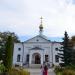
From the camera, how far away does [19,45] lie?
2478 inches

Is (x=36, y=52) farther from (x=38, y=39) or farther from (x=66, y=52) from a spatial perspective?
(x=66, y=52)

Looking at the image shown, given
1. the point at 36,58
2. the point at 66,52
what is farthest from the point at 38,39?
the point at 66,52

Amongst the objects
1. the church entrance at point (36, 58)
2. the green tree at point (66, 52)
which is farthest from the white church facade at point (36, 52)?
the green tree at point (66, 52)

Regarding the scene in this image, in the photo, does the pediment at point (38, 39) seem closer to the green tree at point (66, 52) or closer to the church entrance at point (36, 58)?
the church entrance at point (36, 58)

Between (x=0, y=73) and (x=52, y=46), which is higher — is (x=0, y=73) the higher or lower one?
the lower one

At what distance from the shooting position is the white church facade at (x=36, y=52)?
6022 centimetres

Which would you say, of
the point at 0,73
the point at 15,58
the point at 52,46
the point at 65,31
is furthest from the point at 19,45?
the point at 0,73

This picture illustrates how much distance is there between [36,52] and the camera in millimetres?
60500

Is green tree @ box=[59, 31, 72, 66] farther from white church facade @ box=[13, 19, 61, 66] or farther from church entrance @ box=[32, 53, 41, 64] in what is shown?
church entrance @ box=[32, 53, 41, 64]

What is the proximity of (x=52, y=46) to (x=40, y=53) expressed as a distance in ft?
12.1

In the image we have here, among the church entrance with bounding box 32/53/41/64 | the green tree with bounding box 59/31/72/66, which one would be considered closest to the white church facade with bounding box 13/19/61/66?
the church entrance with bounding box 32/53/41/64

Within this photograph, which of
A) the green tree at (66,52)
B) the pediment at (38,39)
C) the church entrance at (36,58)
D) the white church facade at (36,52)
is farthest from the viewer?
the pediment at (38,39)

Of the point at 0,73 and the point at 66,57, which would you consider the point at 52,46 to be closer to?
the point at 66,57

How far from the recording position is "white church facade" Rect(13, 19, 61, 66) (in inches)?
2371
